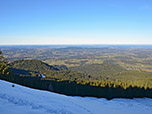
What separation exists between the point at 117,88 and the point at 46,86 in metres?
21.6

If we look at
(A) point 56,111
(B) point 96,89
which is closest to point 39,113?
(A) point 56,111

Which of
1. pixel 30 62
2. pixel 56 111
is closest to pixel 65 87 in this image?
pixel 56 111

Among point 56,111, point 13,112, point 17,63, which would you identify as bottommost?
point 17,63

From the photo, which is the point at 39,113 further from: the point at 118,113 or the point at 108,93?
the point at 108,93

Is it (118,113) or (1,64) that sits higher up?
(1,64)

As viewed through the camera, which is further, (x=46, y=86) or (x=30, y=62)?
(x=30, y=62)

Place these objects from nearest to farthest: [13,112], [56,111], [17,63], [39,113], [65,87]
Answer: [13,112] < [39,113] < [56,111] < [65,87] < [17,63]

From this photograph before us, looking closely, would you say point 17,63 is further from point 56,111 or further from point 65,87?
point 56,111

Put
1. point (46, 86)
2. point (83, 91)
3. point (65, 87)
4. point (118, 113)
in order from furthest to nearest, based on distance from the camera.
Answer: point (46, 86) < point (65, 87) < point (83, 91) < point (118, 113)

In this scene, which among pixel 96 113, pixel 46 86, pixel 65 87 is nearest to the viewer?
pixel 96 113

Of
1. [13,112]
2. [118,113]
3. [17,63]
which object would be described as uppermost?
[13,112]

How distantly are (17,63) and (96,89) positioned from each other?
13975 cm

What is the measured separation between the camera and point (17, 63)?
148m

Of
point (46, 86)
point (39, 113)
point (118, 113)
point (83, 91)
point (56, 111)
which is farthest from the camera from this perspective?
point (46, 86)
